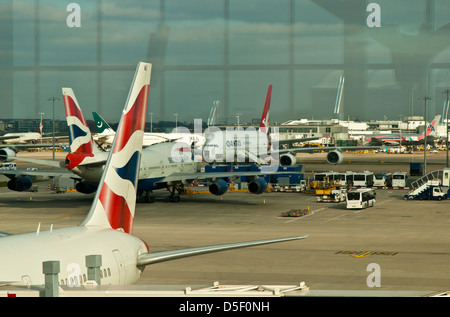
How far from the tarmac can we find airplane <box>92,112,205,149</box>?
52316mm

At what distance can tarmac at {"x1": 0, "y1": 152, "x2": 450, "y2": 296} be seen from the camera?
1104 inches

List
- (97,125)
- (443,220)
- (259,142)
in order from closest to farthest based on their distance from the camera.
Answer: (443,220) < (259,142) < (97,125)

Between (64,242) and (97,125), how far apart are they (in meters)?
113

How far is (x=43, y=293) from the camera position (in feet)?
30.0

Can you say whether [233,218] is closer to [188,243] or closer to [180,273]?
[188,243]

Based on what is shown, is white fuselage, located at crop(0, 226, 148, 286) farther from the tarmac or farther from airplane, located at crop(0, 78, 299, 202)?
airplane, located at crop(0, 78, 299, 202)

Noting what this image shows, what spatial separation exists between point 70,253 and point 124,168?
4507 mm

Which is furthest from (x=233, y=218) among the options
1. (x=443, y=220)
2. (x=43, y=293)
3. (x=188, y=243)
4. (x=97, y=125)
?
(x=97, y=125)

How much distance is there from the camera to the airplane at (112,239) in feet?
40.8

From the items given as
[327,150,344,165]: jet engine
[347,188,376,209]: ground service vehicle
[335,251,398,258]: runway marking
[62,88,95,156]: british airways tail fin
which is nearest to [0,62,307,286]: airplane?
[335,251,398,258]: runway marking

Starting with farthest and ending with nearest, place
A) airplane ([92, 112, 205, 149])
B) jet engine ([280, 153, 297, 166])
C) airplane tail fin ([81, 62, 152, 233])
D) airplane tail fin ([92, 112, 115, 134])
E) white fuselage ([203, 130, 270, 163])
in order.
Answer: airplane ([92, 112, 205, 149])
airplane tail fin ([92, 112, 115, 134])
white fuselage ([203, 130, 270, 163])
jet engine ([280, 153, 297, 166])
airplane tail fin ([81, 62, 152, 233])

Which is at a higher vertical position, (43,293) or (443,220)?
(43,293)

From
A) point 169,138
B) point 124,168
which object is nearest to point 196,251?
point 124,168

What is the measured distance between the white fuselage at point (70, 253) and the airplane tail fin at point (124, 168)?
3.36 ft
